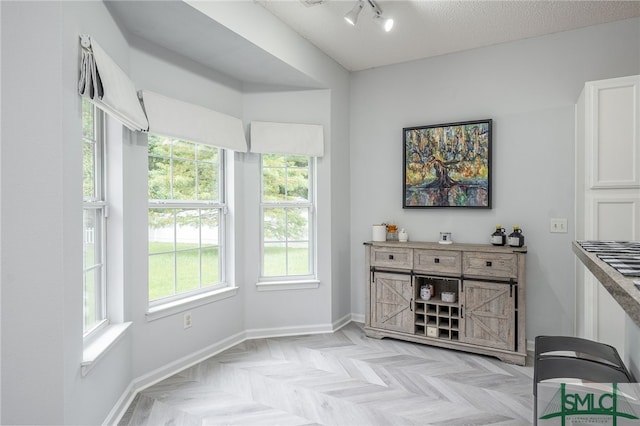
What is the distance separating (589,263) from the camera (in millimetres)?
1160

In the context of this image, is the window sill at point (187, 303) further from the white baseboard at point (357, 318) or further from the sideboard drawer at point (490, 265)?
the sideboard drawer at point (490, 265)

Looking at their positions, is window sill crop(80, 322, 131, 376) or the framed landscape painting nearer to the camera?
window sill crop(80, 322, 131, 376)

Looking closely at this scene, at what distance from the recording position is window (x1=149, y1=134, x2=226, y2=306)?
2834 mm

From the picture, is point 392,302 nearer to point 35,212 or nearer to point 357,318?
point 357,318

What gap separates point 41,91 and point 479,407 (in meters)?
2.92

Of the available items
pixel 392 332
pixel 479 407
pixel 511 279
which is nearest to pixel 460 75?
pixel 511 279

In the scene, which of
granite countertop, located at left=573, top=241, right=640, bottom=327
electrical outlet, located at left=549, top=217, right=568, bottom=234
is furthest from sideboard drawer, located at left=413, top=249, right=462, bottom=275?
granite countertop, located at left=573, top=241, right=640, bottom=327

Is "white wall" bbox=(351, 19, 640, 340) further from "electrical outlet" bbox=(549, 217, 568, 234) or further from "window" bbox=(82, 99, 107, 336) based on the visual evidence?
"window" bbox=(82, 99, 107, 336)

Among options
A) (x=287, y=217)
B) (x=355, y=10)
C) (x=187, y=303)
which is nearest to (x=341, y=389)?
(x=187, y=303)

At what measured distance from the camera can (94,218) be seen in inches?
89.7

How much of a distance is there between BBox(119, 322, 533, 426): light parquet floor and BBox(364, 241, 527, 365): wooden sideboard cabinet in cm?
16

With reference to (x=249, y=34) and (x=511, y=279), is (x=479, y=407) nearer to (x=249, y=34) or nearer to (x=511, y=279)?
(x=511, y=279)

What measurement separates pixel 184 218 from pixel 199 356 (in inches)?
44.9

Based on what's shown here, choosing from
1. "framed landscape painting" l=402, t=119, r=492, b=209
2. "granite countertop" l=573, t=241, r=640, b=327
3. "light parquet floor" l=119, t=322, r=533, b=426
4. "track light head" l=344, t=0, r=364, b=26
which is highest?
"track light head" l=344, t=0, r=364, b=26
